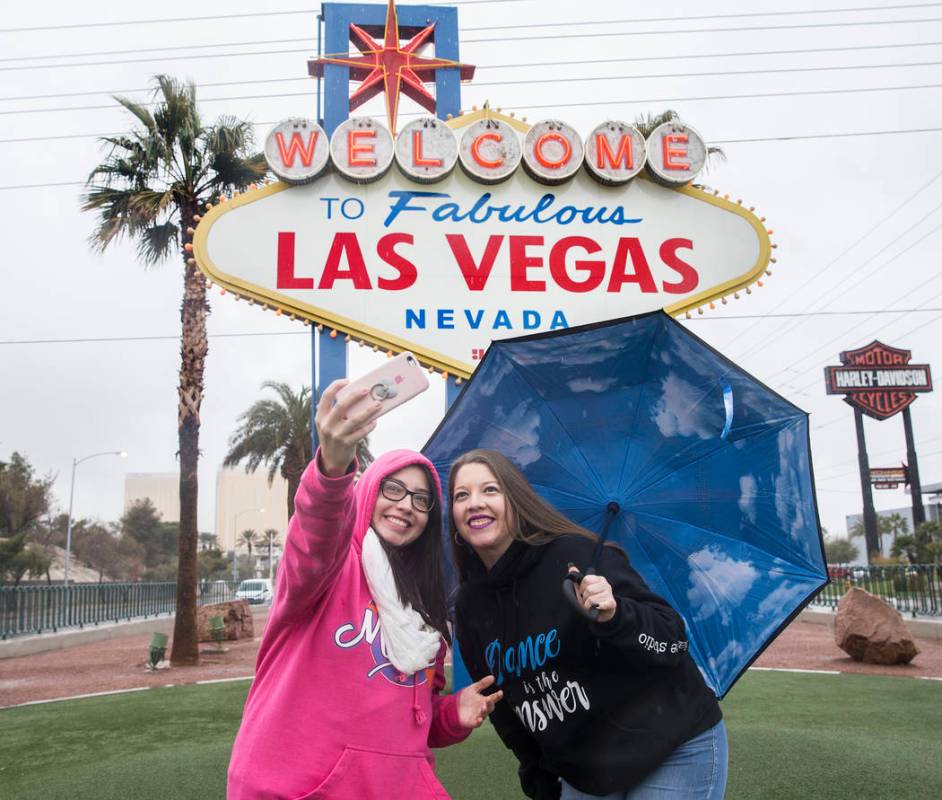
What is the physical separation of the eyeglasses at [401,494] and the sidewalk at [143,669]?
8671 mm

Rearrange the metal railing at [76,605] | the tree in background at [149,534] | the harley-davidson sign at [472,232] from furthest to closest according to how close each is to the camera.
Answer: the tree in background at [149,534]
the metal railing at [76,605]
the harley-davidson sign at [472,232]

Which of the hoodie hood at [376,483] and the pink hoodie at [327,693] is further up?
the hoodie hood at [376,483]

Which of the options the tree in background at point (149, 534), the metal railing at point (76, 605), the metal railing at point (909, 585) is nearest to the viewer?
the metal railing at point (76, 605)

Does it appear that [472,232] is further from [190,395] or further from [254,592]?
[254,592]

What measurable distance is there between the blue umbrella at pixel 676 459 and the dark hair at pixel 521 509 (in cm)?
28

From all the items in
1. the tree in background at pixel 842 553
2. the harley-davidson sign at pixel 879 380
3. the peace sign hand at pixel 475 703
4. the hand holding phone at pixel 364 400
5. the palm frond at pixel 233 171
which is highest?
the palm frond at pixel 233 171

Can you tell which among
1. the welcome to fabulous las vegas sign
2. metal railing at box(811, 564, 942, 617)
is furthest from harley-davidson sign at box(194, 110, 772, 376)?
Result: metal railing at box(811, 564, 942, 617)

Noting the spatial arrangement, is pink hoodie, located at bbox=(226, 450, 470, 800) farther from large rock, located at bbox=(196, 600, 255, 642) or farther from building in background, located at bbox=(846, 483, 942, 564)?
building in background, located at bbox=(846, 483, 942, 564)

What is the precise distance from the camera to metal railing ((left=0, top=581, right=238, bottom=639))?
52.9ft

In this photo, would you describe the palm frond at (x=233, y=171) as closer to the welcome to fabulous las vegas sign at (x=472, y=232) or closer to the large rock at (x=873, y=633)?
the welcome to fabulous las vegas sign at (x=472, y=232)

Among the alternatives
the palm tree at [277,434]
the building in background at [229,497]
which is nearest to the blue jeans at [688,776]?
the palm tree at [277,434]

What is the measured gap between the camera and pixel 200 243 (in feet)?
23.1

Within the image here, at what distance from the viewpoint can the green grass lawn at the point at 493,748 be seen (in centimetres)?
505

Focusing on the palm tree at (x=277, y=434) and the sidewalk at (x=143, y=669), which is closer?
the sidewalk at (x=143, y=669)
